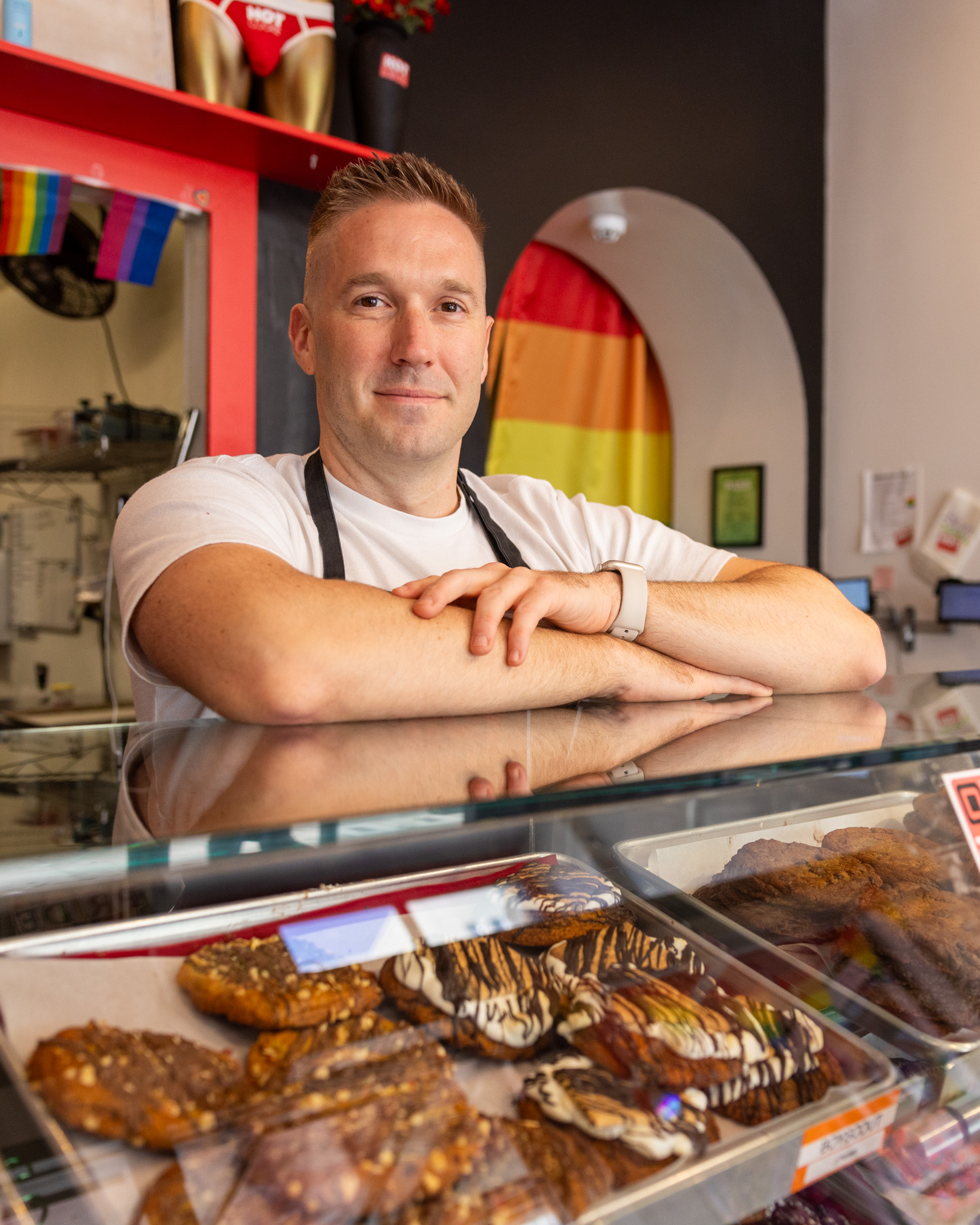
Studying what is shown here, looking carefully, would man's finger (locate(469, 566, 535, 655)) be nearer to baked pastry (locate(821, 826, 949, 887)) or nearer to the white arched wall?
baked pastry (locate(821, 826, 949, 887))

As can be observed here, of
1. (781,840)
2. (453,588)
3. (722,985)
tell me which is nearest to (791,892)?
(781,840)

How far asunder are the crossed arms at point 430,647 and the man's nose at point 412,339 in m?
0.48

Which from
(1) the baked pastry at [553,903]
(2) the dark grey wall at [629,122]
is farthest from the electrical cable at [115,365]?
(1) the baked pastry at [553,903]

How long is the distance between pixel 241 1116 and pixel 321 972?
0.11 m

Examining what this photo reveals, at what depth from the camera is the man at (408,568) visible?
2.69ft

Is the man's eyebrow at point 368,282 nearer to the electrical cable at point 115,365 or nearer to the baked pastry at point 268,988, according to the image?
the baked pastry at point 268,988

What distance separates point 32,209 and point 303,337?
2.61 ft

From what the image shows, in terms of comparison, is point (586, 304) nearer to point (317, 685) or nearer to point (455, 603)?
point (455, 603)

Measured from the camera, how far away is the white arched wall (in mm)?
3172

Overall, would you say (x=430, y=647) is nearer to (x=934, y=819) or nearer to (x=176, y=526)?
(x=176, y=526)

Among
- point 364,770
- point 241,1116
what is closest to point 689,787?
point 364,770

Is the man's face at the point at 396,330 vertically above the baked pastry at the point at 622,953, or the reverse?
the man's face at the point at 396,330

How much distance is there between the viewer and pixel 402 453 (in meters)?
1.34

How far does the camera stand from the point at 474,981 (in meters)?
0.60
